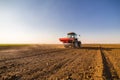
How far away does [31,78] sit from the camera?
6.00 m

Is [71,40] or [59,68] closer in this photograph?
[59,68]

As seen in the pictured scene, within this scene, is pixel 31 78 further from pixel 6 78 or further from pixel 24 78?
pixel 6 78

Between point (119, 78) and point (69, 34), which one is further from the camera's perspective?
point (69, 34)

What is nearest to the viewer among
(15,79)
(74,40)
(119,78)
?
(15,79)

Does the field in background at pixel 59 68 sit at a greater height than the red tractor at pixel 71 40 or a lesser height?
lesser

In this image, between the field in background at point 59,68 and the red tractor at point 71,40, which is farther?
the red tractor at point 71,40

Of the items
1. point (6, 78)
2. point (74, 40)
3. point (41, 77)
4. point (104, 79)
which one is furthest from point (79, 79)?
point (74, 40)

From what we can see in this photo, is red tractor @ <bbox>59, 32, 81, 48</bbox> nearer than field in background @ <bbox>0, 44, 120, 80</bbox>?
No

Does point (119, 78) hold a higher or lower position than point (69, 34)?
lower

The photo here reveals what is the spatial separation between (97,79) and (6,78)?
3.61 metres

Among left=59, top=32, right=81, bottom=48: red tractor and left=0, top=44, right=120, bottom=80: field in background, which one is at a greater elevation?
left=59, top=32, right=81, bottom=48: red tractor

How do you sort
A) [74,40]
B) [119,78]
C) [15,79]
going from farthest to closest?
Answer: [74,40], [119,78], [15,79]

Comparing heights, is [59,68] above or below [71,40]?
below

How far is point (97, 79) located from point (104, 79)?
0.28 metres
